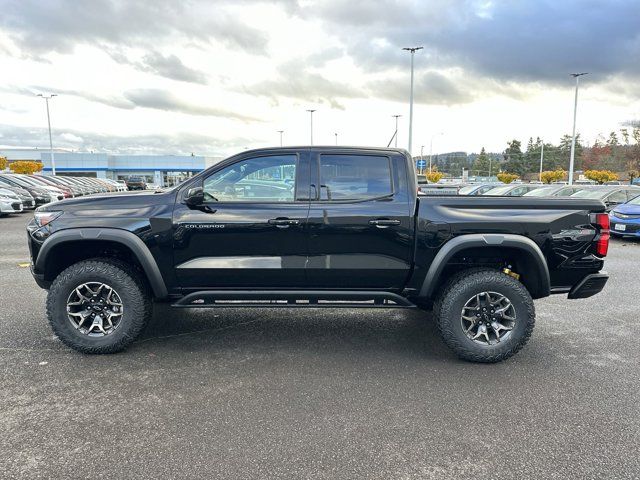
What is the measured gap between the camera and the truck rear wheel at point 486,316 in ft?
12.5

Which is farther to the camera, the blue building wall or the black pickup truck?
the blue building wall

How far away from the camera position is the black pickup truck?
3.84m

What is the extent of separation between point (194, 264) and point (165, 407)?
1.25 m

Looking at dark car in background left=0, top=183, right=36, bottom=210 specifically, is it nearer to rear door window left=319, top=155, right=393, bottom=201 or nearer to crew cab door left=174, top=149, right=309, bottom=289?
crew cab door left=174, top=149, right=309, bottom=289

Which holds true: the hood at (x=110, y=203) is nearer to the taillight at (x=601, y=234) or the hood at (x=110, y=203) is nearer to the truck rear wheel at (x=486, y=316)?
the truck rear wheel at (x=486, y=316)

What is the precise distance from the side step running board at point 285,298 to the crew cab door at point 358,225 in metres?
0.10

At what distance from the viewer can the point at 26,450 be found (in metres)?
2.63

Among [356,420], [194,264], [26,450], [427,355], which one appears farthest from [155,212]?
[427,355]

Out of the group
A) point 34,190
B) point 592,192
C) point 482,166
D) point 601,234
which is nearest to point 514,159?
point 482,166

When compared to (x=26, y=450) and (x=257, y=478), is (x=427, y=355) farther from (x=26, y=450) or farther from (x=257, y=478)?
(x=26, y=450)

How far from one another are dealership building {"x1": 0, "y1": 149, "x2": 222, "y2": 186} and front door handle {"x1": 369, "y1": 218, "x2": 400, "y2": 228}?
238 ft

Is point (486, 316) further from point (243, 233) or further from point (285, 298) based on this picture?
point (243, 233)

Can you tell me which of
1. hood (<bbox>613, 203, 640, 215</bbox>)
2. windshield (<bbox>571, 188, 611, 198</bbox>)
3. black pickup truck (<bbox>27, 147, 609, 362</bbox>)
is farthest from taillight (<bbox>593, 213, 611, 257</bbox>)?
windshield (<bbox>571, 188, 611, 198</bbox>)

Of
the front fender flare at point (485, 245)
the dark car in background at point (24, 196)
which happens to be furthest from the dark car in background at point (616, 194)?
the dark car in background at point (24, 196)
